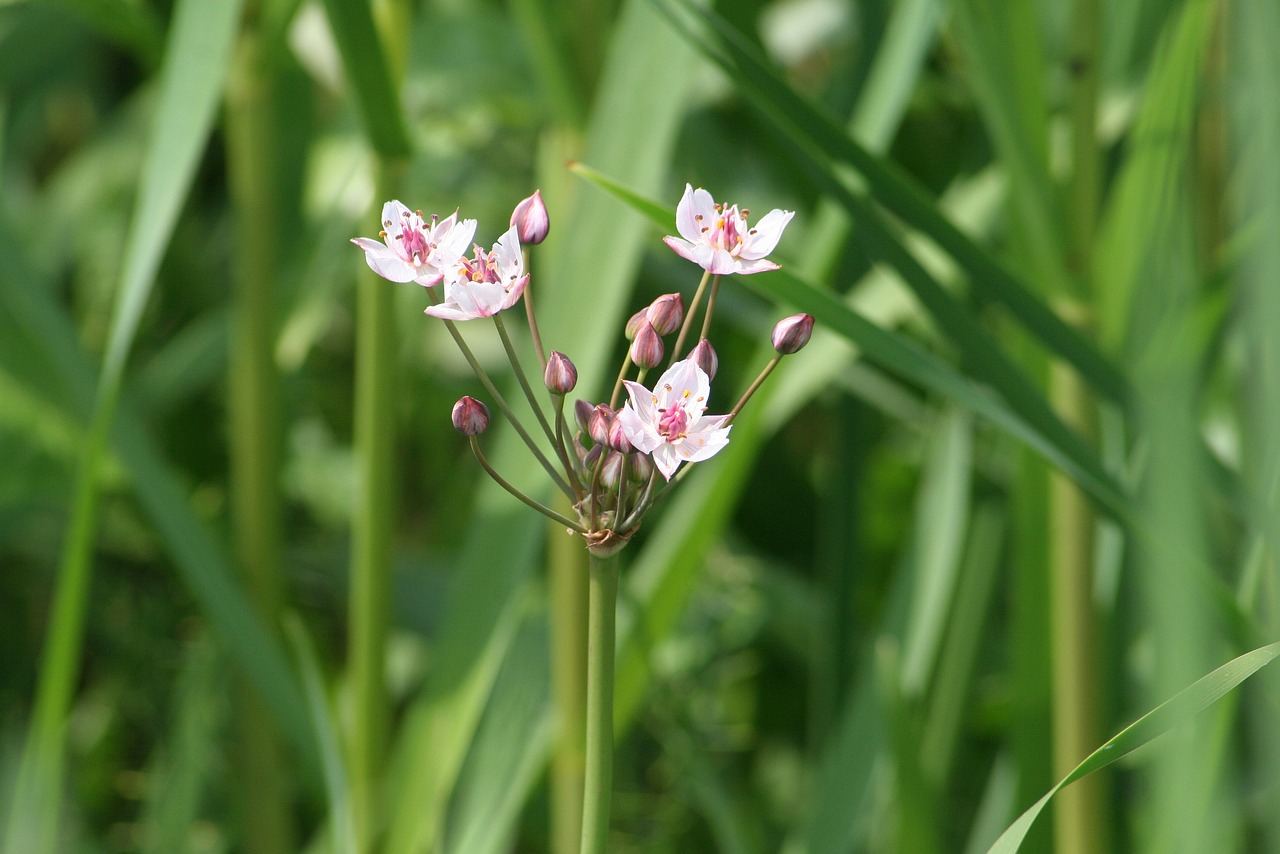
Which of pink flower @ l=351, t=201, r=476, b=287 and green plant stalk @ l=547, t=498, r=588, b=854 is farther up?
green plant stalk @ l=547, t=498, r=588, b=854

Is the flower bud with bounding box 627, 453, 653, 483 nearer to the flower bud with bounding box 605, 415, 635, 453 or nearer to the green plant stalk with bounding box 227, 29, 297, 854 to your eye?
the flower bud with bounding box 605, 415, 635, 453

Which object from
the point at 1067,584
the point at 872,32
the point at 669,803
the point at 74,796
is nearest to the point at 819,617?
the point at 669,803

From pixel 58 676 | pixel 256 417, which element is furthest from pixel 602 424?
pixel 256 417

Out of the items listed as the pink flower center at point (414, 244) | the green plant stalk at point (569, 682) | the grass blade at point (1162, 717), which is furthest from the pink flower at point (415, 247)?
the green plant stalk at point (569, 682)

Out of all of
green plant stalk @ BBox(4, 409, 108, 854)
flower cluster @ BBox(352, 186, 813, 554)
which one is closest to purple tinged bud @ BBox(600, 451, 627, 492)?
flower cluster @ BBox(352, 186, 813, 554)

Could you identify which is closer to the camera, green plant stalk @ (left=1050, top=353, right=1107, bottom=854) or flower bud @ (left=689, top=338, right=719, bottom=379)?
flower bud @ (left=689, top=338, right=719, bottom=379)

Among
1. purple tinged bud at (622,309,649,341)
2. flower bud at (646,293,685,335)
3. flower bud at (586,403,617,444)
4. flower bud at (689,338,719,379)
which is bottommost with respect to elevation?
flower bud at (586,403,617,444)

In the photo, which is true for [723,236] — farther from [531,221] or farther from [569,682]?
[569,682]

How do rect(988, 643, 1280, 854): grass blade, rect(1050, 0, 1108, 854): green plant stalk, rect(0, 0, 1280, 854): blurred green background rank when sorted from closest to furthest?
rect(988, 643, 1280, 854): grass blade < rect(0, 0, 1280, 854): blurred green background < rect(1050, 0, 1108, 854): green plant stalk
